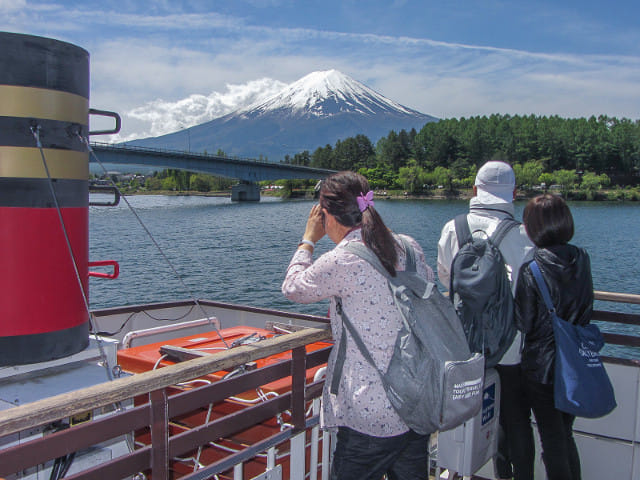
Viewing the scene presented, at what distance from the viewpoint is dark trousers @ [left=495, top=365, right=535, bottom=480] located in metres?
3.03

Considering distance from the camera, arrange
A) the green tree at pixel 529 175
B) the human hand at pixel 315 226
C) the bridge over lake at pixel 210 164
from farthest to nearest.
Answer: the green tree at pixel 529 175
the bridge over lake at pixel 210 164
the human hand at pixel 315 226

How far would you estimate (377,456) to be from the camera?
2.21 meters

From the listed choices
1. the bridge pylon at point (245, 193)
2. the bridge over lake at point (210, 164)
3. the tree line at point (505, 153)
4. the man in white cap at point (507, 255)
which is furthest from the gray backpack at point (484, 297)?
the tree line at point (505, 153)

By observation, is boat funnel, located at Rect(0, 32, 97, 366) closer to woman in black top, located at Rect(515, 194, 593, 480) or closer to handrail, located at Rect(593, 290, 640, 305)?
woman in black top, located at Rect(515, 194, 593, 480)

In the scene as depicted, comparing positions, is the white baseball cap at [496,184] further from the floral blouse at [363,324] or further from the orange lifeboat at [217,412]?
the orange lifeboat at [217,412]

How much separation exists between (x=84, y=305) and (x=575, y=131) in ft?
466

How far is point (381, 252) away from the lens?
213 centimetres

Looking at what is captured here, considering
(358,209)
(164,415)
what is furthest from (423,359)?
(164,415)

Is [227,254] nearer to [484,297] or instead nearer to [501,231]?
[501,231]

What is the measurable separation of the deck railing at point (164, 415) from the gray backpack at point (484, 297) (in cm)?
68

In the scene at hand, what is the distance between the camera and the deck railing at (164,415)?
1.71m

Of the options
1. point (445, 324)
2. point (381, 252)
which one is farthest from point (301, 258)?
point (445, 324)

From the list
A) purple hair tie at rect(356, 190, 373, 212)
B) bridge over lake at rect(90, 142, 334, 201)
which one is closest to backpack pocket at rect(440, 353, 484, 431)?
purple hair tie at rect(356, 190, 373, 212)

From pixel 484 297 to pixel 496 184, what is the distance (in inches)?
28.5
